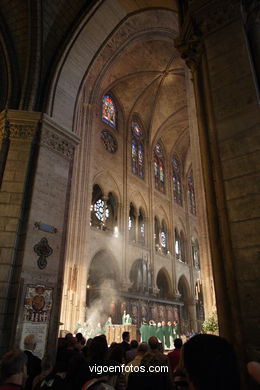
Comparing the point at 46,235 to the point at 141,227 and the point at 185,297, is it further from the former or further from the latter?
the point at 185,297

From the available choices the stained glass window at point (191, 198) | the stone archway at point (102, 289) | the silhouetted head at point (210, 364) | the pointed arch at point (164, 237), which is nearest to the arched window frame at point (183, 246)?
the pointed arch at point (164, 237)

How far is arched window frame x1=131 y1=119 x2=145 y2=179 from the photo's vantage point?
20.1 meters

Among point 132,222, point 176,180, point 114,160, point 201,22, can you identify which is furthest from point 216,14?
point 176,180

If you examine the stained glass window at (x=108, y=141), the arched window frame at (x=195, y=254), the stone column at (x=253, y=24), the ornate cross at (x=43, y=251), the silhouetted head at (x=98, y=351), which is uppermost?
the stained glass window at (x=108, y=141)

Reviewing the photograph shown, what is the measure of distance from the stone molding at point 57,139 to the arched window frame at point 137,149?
1222 cm

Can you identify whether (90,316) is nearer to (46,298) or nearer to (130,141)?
(46,298)

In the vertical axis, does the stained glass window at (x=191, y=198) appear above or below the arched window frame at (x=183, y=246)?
above

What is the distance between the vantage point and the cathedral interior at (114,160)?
10.9 feet

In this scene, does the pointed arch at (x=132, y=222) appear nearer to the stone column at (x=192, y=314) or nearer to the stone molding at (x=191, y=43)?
the stone column at (x=192, y=314)

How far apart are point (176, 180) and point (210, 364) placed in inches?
981

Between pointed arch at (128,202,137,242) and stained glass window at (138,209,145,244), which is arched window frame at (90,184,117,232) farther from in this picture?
stained glass window at (138,209,145,244)

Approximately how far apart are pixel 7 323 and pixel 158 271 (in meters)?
14.9

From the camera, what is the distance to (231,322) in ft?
9.73

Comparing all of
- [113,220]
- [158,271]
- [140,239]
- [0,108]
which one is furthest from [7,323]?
[158,271]
